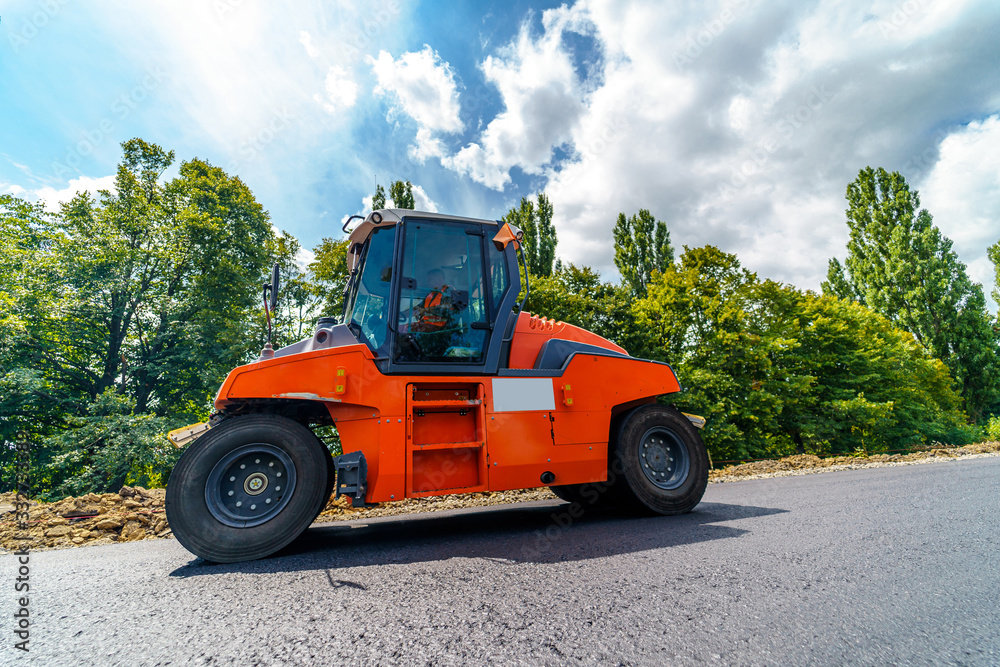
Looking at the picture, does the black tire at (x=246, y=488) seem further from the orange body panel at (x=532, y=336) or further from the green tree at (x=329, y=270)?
the green tree at (x=329, y=270)

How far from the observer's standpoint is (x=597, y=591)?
6.89ft

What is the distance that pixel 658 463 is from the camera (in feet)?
14.8

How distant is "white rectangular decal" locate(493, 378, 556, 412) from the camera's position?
3.88m

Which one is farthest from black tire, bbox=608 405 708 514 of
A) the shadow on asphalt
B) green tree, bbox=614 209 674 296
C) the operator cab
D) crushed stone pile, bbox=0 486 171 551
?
green tree, bbox=614 209 674 296

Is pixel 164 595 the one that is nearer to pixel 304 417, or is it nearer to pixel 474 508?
pixel 304 417

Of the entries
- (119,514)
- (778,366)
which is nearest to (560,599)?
(119,514)

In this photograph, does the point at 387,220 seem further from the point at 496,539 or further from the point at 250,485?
the point at 496,539

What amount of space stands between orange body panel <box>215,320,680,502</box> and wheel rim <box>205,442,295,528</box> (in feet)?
1.46

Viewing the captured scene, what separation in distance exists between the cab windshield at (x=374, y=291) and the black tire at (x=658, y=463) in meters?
2.65

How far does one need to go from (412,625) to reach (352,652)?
0.28 metres

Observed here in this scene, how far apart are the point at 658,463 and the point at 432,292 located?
2.97 meters

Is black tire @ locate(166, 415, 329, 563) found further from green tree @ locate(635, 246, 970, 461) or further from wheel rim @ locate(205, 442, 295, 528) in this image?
green tree @ locate(635, 246, 970, 461)

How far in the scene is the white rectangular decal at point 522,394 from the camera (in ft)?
12.7

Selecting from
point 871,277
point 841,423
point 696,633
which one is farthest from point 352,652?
point 871,277
